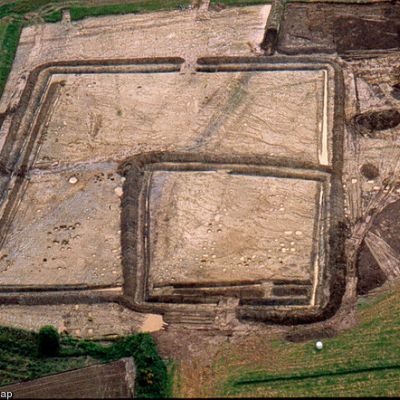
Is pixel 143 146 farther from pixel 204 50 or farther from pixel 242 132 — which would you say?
pixel 204 50

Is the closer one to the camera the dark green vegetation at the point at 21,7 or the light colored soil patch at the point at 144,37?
the light colored soil patch at the point at 144,37

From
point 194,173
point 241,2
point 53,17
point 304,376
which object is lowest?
point 304,376

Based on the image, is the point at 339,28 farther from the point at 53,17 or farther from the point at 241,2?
the point at 53,17

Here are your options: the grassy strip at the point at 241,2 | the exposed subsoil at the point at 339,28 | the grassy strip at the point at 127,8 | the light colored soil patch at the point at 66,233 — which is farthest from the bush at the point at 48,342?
the grassy strip at the point at 241,2

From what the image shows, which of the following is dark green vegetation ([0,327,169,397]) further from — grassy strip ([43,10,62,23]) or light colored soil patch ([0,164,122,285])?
grassy strip ([43,10,62,23])

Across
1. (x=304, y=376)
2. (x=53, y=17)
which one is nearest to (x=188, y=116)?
(x=53, y=17)

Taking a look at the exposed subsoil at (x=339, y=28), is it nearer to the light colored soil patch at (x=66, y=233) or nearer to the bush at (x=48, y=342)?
the light colored soil patch at (x=66, y=233)

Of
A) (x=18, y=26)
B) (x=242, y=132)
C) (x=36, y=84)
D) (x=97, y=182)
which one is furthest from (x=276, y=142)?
(x=18, y=26)

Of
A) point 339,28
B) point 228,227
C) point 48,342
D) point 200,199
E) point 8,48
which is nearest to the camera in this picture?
point 48,342
